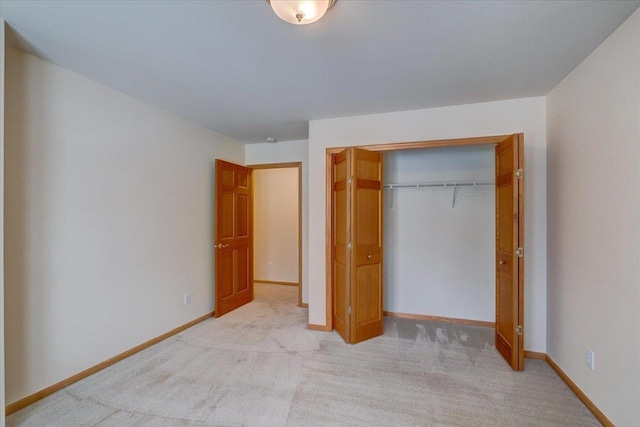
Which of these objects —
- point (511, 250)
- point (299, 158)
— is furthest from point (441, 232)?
point (299, 158)

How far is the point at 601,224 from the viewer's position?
187 cm

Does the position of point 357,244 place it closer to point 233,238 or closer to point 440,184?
point 440,184

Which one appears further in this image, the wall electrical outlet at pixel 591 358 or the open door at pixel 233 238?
the open door at pixel 233 238

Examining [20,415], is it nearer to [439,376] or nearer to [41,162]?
[41,162]

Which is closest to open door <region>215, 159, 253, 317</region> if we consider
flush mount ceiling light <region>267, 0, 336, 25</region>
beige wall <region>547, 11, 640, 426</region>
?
flush mount ceiling light <region>267, 0, 336, 25</region>

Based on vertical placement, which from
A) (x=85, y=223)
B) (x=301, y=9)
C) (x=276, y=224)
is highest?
(x=301, y=9)

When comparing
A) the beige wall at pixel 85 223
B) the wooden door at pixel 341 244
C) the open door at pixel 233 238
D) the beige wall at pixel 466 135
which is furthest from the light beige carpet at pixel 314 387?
the open door at pixel 233 238

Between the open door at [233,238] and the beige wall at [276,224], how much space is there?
1172mm

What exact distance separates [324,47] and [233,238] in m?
2.88

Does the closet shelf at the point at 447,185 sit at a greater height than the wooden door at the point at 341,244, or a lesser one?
greater

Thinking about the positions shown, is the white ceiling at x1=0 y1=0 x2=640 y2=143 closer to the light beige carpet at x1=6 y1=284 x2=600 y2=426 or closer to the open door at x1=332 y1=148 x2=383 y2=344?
the open door at x1=332 y1=148 x2=383 y2=344

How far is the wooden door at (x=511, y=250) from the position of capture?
2.41m

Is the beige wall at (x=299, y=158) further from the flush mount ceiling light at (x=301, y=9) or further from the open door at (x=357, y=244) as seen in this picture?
the flush mount ceiling light at (x=301, y=9)

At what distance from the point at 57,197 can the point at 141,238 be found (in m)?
0.81
